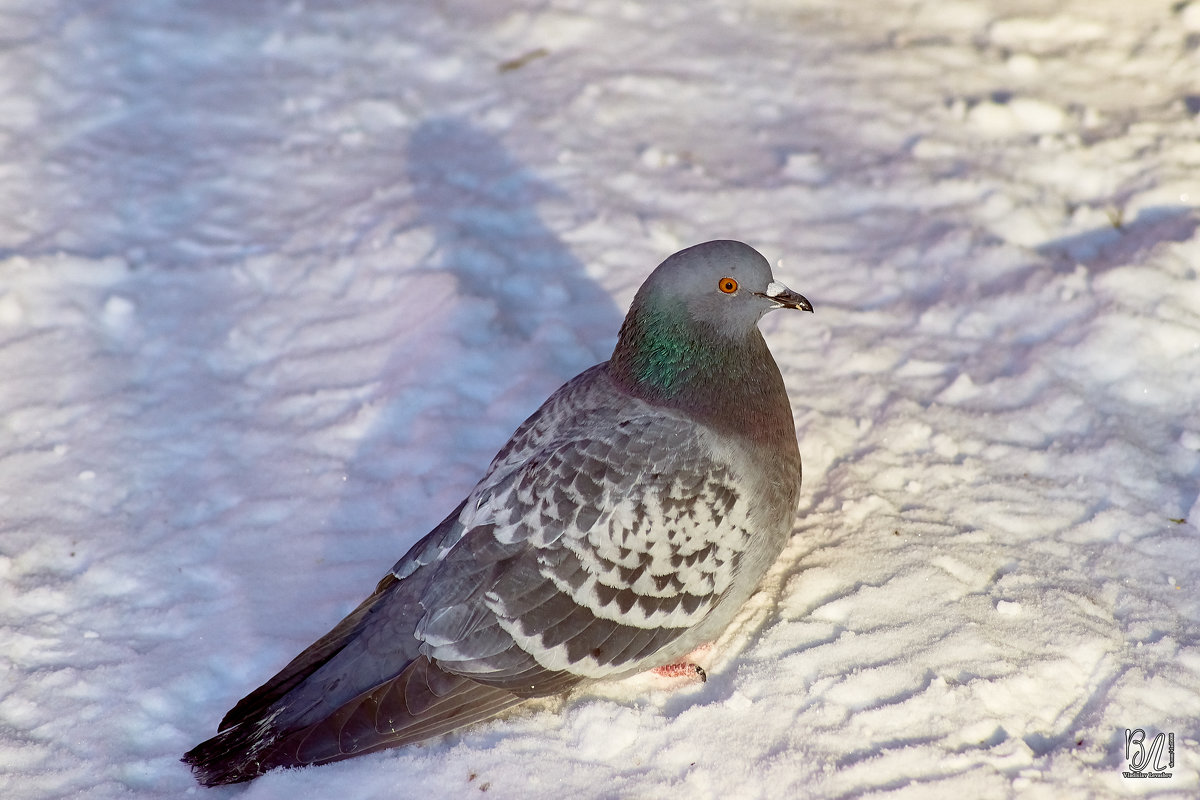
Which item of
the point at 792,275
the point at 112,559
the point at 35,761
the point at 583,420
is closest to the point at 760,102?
the point at 792,275

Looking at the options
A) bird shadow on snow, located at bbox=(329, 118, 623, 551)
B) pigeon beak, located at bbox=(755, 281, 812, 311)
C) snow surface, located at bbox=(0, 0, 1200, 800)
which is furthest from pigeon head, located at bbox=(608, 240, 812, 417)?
bird shadow on snow, located at bbox=(329, 118, 623, 551)

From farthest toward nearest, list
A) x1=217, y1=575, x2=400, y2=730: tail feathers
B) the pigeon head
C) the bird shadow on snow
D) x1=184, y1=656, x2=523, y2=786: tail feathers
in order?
1. the bird shadow on snow
2. the pigeon head
3. x1=217, y1=575, x2=400, y2=730: tail feathers
4. x1=184, y1=656, x2=523, y2=786: tail feathers

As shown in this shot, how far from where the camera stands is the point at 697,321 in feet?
11.6

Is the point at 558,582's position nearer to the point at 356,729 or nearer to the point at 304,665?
the point at 356,729

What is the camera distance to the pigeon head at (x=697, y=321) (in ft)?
11.5

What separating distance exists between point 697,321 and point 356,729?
1.59m

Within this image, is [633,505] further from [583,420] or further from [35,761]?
[35,761]

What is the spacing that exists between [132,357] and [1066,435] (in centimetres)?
381

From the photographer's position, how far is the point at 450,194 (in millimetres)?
5566

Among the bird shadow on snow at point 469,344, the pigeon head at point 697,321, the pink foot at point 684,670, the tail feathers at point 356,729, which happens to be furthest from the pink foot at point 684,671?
the bird shadow on snow at point 469,344

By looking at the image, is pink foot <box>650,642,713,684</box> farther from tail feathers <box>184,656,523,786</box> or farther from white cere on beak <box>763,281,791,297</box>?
white cere on beak <box>763,281,791,297</box>

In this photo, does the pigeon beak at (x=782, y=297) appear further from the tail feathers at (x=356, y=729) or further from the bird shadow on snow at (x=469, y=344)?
the tail feathers at (x=356, y=729)

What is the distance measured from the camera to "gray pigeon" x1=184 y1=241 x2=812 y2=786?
3.21m

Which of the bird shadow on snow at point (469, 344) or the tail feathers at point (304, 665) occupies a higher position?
the bird shadow on snow at point (469, 344)
